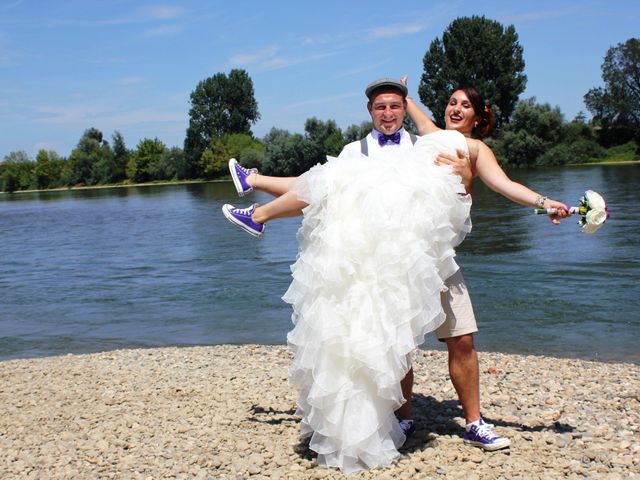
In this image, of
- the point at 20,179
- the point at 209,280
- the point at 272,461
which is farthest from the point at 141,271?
the point at 20,179

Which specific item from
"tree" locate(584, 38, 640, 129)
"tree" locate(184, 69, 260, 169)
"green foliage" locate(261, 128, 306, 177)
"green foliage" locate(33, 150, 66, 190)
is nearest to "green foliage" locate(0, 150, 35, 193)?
"green foliage" locate(33, 150, 66, 190)

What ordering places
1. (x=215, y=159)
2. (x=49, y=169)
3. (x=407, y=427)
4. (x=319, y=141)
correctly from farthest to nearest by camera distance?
1. (x=49, y=169)
2. (x=215, y=159)
3. (x=319, y=141)
4. (x=407, y=427)

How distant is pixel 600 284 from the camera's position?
1449cm

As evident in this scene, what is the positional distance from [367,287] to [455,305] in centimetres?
72

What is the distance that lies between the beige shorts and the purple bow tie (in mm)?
1053

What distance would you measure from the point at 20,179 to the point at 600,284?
133 m

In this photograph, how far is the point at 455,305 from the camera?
473 centimetres

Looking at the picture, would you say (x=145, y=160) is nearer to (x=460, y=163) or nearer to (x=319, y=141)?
Answer: (x=319, y=141)

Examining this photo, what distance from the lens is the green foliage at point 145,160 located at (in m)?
116

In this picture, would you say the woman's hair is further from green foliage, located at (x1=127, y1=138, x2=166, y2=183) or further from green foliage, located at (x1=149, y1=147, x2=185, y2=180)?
green foliage, located at (x1=127, y1=138, x2=166, y2=183)

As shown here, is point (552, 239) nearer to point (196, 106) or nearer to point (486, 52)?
point (486, 52)

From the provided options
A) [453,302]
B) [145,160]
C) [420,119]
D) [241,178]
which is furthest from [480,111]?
[145,160]

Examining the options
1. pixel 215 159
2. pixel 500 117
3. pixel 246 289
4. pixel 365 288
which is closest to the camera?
pixel 365 288

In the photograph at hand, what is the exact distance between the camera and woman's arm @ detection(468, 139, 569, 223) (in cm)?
454
